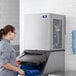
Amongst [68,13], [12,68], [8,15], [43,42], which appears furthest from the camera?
[8,15]

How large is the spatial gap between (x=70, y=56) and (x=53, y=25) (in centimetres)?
67

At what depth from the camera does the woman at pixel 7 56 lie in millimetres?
2986

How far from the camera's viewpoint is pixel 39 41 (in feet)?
11.8

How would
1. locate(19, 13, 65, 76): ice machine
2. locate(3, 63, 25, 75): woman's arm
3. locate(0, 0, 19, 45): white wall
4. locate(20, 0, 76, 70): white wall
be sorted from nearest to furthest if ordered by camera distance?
locate(3, 63, 25, 75): woman's arm
locate(19, 13, 65, 76): ice machine
locate(20, 0, 76, 70): white wall
locate(0, 0, 19, 45): white wall

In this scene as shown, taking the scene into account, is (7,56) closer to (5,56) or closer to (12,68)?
(5,56)

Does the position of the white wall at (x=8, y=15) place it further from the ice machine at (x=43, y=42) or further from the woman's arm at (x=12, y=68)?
the woman's arm at (x=12, y=68)

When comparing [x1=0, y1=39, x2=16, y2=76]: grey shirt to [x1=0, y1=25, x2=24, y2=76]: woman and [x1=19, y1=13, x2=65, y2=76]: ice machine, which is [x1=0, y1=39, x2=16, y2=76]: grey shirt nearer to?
[x1=0, y1=25, x2=24, y2=76]: woman

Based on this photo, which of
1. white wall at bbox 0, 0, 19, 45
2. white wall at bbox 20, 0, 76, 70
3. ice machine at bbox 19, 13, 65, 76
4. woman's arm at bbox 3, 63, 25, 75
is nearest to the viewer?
woman's arm at bbox 3, 63, 25, 75

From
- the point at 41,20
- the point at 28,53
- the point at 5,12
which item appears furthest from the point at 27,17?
the point at 5,12

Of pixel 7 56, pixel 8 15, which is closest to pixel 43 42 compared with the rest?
pixel 7 56

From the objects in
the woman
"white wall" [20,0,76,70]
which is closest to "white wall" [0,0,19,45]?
"white wall" [20,0,76,70]

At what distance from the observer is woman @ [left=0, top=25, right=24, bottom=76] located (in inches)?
118

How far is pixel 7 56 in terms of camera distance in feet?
9.89

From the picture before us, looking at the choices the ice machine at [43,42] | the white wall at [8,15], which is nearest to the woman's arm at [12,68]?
the ice machine at [43,42]
